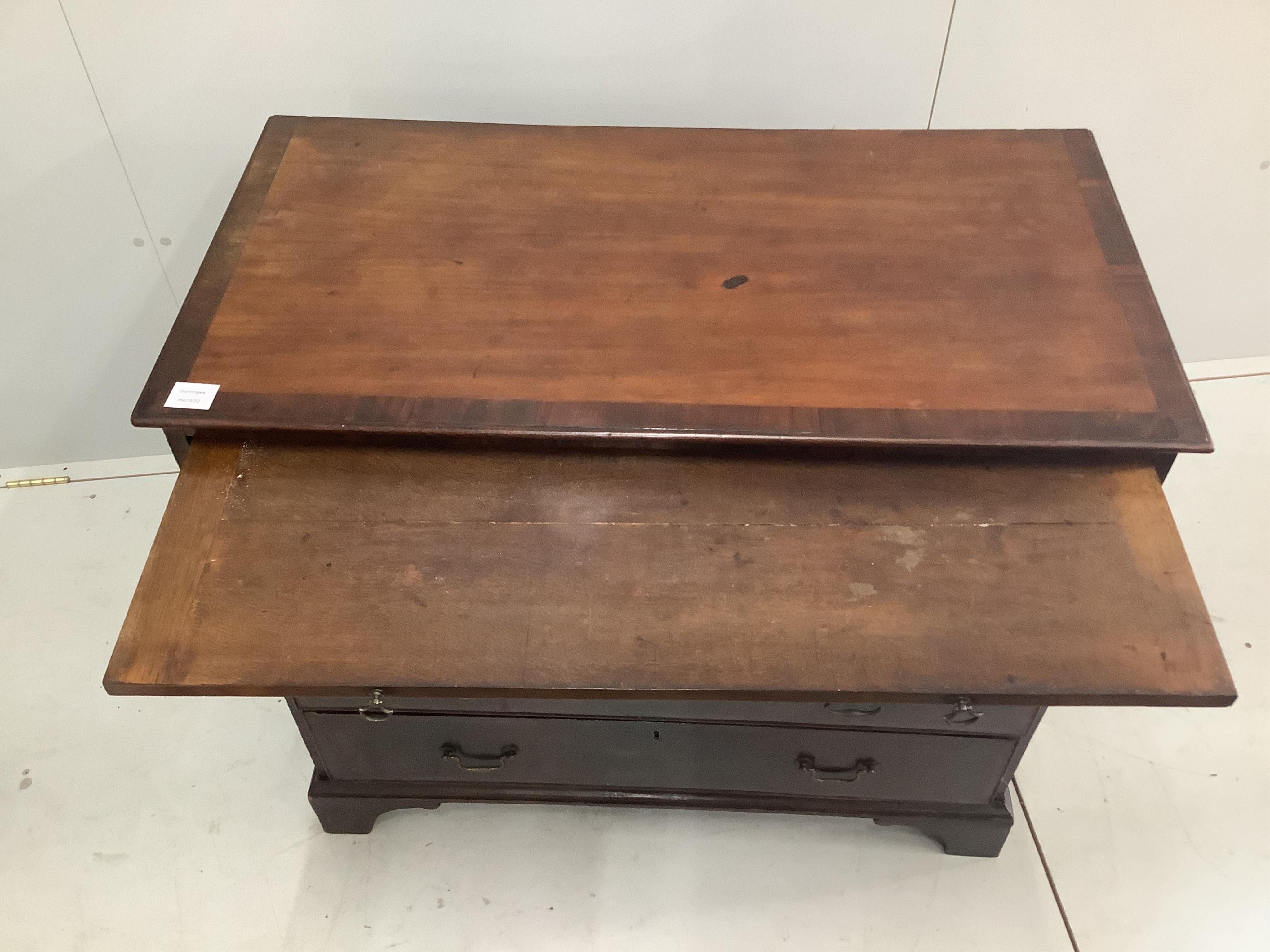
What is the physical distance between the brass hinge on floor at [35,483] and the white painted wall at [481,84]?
287 mm

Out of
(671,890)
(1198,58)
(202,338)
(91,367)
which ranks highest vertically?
(1198,58)

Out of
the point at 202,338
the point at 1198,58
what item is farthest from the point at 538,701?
the point at 1198,58

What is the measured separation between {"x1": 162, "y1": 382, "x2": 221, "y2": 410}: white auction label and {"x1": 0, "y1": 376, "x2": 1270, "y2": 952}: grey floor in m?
0.64

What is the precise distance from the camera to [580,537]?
0.89 metres

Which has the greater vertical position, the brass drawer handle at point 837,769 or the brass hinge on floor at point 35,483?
the brass drawer handle at point 837,769

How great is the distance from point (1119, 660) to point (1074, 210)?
1.99 feet

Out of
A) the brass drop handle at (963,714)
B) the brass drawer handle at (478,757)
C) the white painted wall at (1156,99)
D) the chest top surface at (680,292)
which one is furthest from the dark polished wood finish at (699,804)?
the white painted wall at (1156,99)

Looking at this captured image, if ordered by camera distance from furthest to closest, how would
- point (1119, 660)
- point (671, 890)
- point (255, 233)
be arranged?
point (671, 890) < point (255, 233) < point (1119, 660)

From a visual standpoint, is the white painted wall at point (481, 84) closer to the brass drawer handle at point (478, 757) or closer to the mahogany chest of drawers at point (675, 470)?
the mahogany chest of drawers at point (675, 470)

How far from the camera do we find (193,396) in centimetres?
95

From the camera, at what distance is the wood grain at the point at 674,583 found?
0.81m

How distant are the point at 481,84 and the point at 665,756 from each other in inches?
38.7

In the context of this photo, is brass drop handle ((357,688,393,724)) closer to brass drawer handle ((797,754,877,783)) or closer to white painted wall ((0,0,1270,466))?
brass drawer handle ((797,754,877,783))

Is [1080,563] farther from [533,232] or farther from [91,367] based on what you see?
[91,367]
